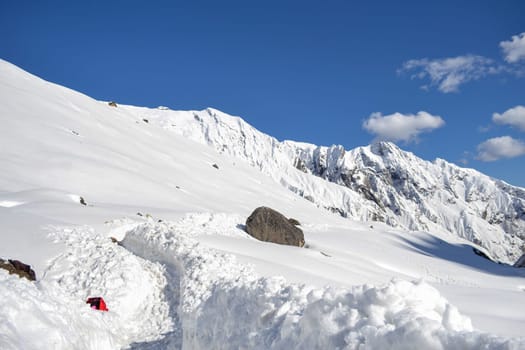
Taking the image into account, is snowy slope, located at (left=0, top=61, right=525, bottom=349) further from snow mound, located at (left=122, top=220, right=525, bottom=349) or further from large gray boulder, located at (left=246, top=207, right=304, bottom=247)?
large gray boulder, located at (left=246, top=207, right=304, bottom=247)

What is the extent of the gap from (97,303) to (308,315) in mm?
6766

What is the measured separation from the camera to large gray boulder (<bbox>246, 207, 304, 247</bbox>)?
25.8 meters

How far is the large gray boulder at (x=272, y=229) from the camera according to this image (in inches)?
1017

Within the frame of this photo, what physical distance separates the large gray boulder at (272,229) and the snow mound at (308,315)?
12.5 m

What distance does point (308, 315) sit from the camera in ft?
23.2

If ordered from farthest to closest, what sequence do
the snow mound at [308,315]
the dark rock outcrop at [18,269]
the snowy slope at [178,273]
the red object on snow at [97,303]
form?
the red object on snow at [97,303] → the dark rock outcrop at [18,269] → the snowy slope at [178,273] → the snow mound at [308,315]

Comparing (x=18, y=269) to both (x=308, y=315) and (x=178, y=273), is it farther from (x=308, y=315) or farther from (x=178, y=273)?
(x=308, y=315)

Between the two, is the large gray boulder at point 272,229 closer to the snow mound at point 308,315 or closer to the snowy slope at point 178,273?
the snowy slope at point 178,273

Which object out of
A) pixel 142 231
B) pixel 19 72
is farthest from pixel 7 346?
pixel 19 72

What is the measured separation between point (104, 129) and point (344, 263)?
30.7 metres

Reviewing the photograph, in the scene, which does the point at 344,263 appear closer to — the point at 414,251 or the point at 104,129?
the point at 414,251

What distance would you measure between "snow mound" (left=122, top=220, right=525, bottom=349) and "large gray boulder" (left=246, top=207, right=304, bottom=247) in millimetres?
12539

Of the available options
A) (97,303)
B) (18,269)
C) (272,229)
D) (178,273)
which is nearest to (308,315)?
(97,303)

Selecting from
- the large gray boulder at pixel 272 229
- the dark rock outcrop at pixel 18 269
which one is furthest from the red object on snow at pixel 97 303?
the large gray boulder at pixel 272 229
